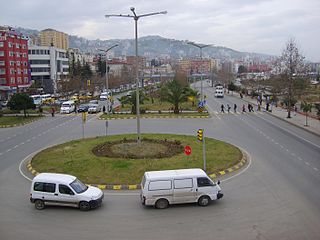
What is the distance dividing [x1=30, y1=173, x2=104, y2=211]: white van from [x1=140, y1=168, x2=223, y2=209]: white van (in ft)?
6.72

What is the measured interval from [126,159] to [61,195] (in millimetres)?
7011

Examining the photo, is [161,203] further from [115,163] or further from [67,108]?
[67,108]

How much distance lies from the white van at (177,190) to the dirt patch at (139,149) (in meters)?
7.09

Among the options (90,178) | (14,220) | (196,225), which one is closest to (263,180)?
(196,225)

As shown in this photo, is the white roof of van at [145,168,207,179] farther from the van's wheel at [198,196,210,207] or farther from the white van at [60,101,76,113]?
the white van at [60,101,76,113]

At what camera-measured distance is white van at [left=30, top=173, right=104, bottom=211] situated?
15.0m

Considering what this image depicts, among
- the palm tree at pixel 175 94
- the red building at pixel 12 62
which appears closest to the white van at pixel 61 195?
the palm tree at pixel 175 94

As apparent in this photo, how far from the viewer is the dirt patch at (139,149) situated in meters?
22.8

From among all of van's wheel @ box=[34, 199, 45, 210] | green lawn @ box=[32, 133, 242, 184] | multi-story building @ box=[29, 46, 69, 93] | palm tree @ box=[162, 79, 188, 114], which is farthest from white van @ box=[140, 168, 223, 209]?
multi-story building @ box=[29, 46, 69, 93]

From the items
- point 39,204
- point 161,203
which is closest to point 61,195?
point 39,204

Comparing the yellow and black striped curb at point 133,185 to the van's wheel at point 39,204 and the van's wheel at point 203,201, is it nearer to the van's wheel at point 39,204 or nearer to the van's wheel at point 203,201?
the van's wheel at point 39,204

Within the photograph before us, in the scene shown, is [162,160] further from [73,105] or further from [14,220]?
[73,105]

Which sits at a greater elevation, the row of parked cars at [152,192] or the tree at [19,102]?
the tree at [19,102]

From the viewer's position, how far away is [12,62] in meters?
80.3
